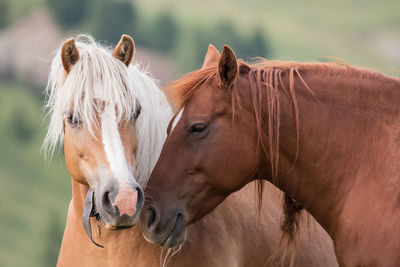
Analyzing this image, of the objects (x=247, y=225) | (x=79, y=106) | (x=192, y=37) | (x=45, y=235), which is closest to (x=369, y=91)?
(x=247, y=225)

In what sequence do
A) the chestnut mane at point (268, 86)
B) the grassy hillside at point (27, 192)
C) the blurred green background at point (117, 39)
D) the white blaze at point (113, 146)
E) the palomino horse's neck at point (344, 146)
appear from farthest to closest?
the blurred green background at point (117, 39) → the grassy hillside at point (27, 192) → the chestnut mane at point (268, 86) → the palomino horse's neck at point (344, 146) → the white blaze at point (113, 146)

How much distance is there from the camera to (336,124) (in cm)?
412

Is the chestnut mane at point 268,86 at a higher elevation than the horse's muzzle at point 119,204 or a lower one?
higher

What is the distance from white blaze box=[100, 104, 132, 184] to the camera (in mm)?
3816

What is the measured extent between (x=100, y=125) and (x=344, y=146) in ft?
5.76

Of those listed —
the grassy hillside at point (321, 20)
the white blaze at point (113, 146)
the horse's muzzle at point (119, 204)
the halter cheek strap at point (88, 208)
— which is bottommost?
the grassy hillside at point (321, 20)

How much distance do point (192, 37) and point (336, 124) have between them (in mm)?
75559

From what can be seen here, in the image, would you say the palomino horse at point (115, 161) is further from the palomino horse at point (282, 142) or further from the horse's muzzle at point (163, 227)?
the palomino horse at point (282, 142)

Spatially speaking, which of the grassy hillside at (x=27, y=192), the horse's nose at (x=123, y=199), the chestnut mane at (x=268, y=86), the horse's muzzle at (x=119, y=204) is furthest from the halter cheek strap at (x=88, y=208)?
the grassy hillside at (x=27, y=192)

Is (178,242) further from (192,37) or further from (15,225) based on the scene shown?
(192,37)

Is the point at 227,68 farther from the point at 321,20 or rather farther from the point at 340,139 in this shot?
the point at 321,20

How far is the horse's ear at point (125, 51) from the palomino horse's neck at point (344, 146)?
3.94 feet

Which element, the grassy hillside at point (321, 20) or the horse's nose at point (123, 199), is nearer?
the horse's nose at point (123, 199)

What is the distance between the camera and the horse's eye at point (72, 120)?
13.2 feet
